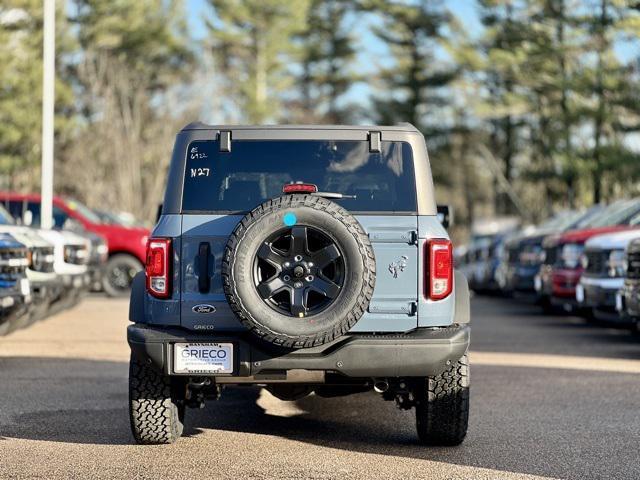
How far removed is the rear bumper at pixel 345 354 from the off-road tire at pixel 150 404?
1.20 feet

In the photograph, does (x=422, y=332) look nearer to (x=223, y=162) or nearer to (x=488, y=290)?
(x=223, y=162)

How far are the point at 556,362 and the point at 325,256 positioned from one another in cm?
642

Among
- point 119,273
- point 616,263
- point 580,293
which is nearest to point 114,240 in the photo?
point 119,273

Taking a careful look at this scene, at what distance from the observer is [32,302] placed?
13102mm

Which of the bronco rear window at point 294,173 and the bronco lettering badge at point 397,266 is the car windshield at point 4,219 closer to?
the bronco rear window at point 294,173

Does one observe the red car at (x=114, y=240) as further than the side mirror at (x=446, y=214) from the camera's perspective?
Yes

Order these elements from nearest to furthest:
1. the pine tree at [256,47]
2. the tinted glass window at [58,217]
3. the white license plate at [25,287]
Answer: the white license plate at [25,287], the tinted glass window at [58,217], the pine tree at [256,47]

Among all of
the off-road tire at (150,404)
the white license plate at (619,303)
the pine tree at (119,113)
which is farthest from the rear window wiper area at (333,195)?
the pine tree at (119,113)

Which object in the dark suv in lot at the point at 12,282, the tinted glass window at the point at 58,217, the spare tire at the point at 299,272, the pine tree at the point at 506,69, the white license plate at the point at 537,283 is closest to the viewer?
the spare tire at the point at 299,272

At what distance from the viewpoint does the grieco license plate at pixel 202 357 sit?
6980 millimetres

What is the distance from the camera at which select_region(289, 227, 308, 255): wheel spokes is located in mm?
6727

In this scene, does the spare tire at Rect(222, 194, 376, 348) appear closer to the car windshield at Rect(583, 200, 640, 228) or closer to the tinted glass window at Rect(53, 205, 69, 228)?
the car windshield at Rect(583, 200, 640, 228)

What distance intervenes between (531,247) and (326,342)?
14663 millimetres

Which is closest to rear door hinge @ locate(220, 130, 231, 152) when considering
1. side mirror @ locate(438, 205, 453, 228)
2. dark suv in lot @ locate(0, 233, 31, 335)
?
side mirror @ locate(438, 205, 453, 228)
